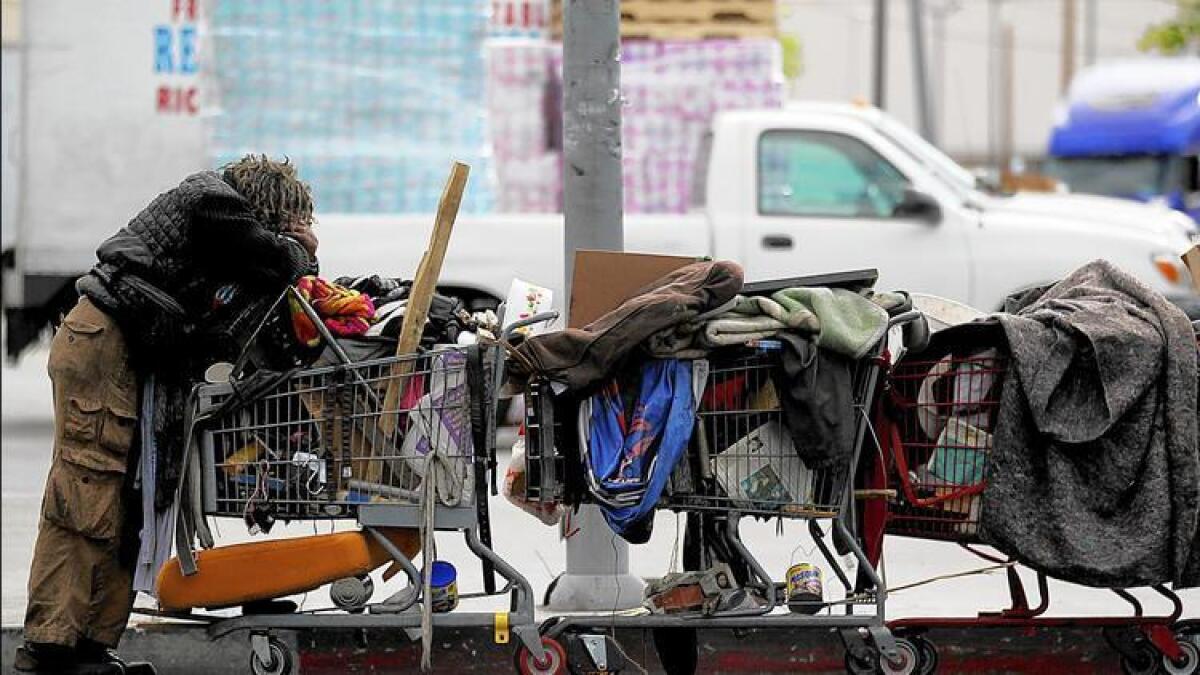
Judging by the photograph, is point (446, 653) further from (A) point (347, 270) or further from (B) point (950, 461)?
(A) point (347, 270)

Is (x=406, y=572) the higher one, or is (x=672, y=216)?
(x=672, y=216)

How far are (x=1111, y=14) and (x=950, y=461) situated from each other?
68.7 metres

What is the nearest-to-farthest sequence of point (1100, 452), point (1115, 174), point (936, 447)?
point (1100, 452), point (936, 447), point (1115, 174)

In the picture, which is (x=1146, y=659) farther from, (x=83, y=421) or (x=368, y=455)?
(x=83, y=421)

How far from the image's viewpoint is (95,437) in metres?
5.52

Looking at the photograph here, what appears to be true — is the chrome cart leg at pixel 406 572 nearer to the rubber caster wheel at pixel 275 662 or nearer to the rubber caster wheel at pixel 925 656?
the rubber caster wheel at pixel 275 662

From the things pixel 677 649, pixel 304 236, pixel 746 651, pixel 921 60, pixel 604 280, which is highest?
pixel 921 60

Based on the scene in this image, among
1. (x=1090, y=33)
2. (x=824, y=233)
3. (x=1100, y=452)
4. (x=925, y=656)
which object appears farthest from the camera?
(x=1090, y=33)

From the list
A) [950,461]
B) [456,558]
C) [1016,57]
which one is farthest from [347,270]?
[1016,57]

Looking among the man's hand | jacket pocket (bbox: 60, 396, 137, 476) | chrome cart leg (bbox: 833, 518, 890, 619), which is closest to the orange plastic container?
jacket pocket (bbox: 60, 396, 137, 476)

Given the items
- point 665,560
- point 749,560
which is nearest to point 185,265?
point 749,560

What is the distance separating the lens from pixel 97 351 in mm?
5543

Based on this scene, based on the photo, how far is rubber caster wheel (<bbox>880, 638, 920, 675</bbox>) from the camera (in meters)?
5.68

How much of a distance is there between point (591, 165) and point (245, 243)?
1.81 meters
